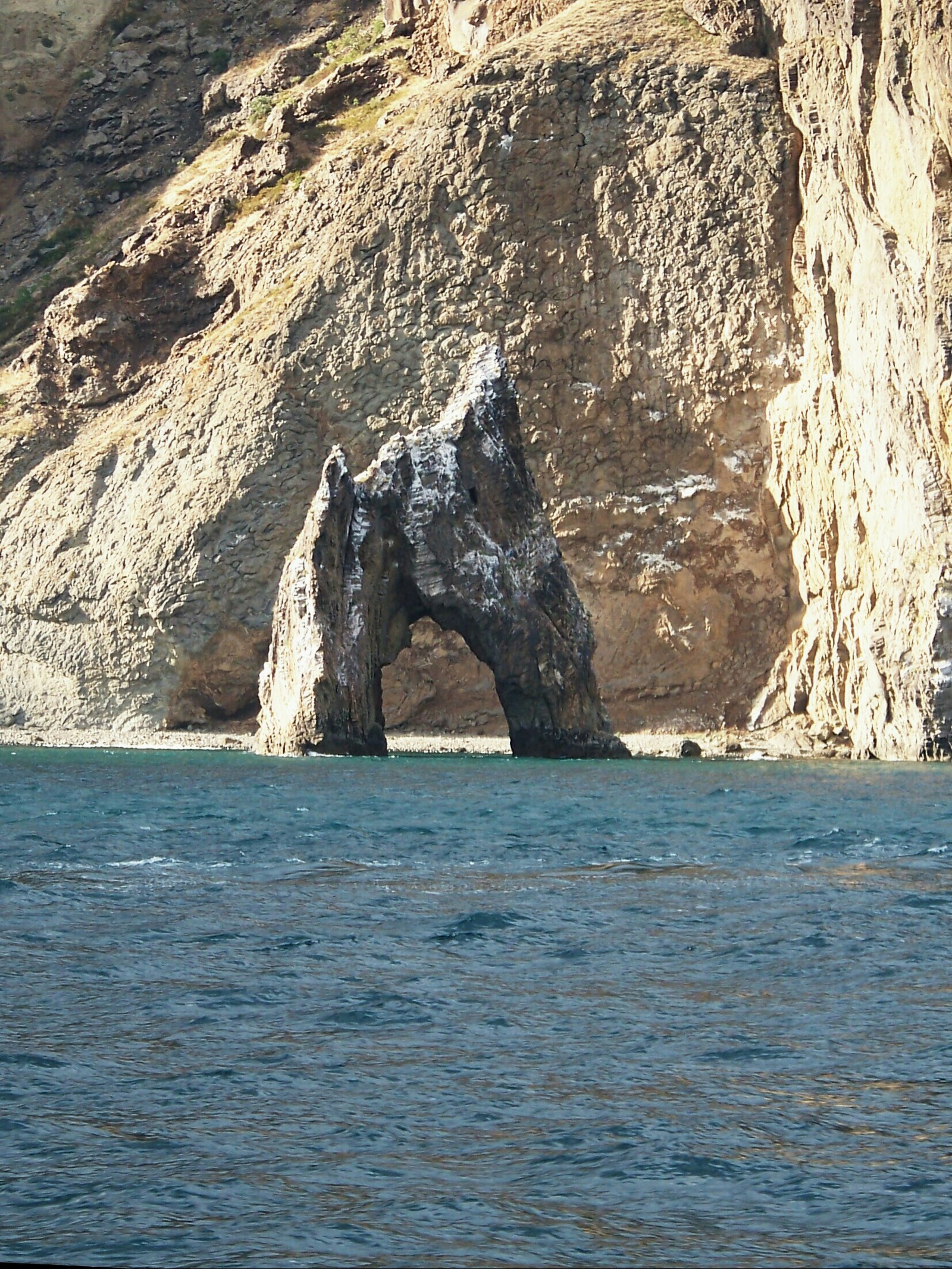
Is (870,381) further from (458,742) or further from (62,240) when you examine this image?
(62,240)

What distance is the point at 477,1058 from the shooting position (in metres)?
10.7

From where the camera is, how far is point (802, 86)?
67938 millimetres

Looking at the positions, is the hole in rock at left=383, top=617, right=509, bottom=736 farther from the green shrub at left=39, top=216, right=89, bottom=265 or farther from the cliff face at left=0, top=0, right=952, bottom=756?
the green shrub at left=39, top=216, right=89, bottom=265

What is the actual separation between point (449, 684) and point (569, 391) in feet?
42.1

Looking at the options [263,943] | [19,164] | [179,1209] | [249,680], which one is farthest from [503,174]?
[179,1209]

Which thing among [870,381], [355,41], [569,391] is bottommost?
[870,381]

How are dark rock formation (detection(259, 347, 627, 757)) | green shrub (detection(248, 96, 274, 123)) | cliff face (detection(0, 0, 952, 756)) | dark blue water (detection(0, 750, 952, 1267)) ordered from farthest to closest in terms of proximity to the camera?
green shrub (detection(248, 96, 274, 123))
cliff face (detection(0, 0, 952, 756))
dark rock formation (detection(259, 347, 627, 757))
dark blue water (detection(0, 750, 952, 1267))

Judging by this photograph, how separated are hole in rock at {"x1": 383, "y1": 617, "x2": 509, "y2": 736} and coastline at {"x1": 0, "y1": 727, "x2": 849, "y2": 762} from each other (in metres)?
0.67

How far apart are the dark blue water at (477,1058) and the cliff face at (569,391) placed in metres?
45.3

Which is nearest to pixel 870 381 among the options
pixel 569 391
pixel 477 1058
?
pixel 569 391

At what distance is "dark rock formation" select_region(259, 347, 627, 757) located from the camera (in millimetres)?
52344

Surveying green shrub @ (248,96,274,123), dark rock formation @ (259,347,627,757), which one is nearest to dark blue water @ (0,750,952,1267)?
dark rock formation @ (259,347,627,757)

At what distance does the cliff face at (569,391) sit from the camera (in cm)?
6712

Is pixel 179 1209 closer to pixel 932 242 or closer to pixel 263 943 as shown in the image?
pixel 263 943
